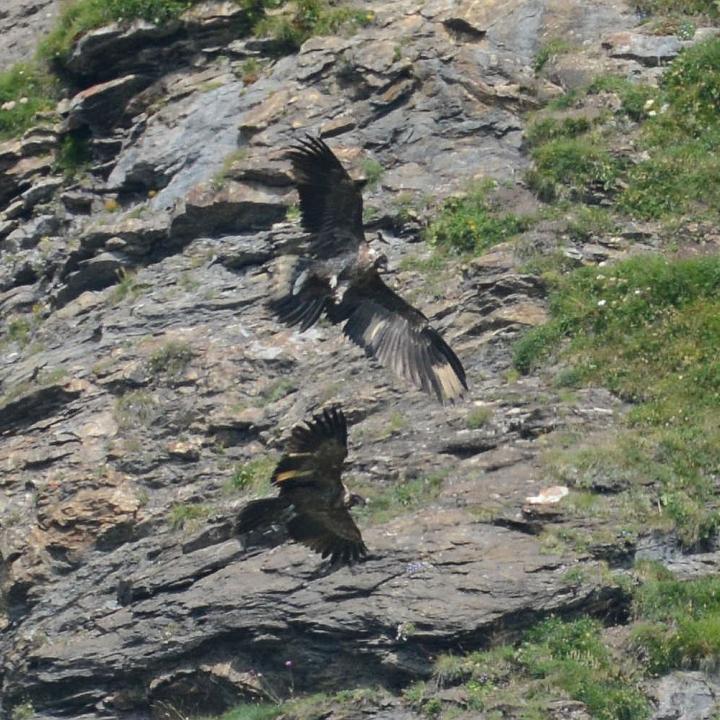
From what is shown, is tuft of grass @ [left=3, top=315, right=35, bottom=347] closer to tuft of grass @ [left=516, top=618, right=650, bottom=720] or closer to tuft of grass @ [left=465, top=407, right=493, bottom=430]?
tuft of grass @ [left=465, top=407, right=493, bottom=430]

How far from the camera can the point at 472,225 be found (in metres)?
17.2

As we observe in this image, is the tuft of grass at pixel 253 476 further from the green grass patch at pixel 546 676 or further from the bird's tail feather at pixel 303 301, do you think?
the green grass patch at pixel 546 676

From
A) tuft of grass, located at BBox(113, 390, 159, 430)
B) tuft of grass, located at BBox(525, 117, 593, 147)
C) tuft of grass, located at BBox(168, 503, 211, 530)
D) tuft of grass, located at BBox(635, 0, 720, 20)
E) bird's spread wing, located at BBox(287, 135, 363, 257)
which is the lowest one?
tuft of grass, located at BBox(168, 503, 211, 530)

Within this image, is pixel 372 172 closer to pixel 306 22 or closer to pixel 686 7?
pixel 306 22

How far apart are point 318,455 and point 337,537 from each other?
0.56 metres

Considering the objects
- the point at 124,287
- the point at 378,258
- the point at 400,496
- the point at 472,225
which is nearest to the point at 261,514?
the point at 400,496

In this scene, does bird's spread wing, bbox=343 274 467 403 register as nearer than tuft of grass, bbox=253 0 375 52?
Yes

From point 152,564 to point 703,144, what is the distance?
6196mm

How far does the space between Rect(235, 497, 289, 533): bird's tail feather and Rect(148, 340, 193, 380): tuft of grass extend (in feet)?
8.44

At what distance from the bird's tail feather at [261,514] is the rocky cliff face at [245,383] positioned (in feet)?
0.72

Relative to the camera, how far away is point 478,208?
57.2 feet

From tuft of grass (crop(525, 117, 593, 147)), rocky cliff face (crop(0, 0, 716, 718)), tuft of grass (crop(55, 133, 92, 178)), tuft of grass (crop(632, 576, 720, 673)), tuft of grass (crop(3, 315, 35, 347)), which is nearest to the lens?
tuft of grass (crop(632, 576, 720, 673))

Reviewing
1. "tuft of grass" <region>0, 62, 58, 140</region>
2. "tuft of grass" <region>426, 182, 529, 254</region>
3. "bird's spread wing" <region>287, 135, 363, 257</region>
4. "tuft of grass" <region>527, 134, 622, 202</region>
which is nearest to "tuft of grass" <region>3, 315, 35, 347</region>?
"tuft of grass" <region>0, 62, 58, 140</region>

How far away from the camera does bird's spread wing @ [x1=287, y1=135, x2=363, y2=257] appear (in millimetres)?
15391
